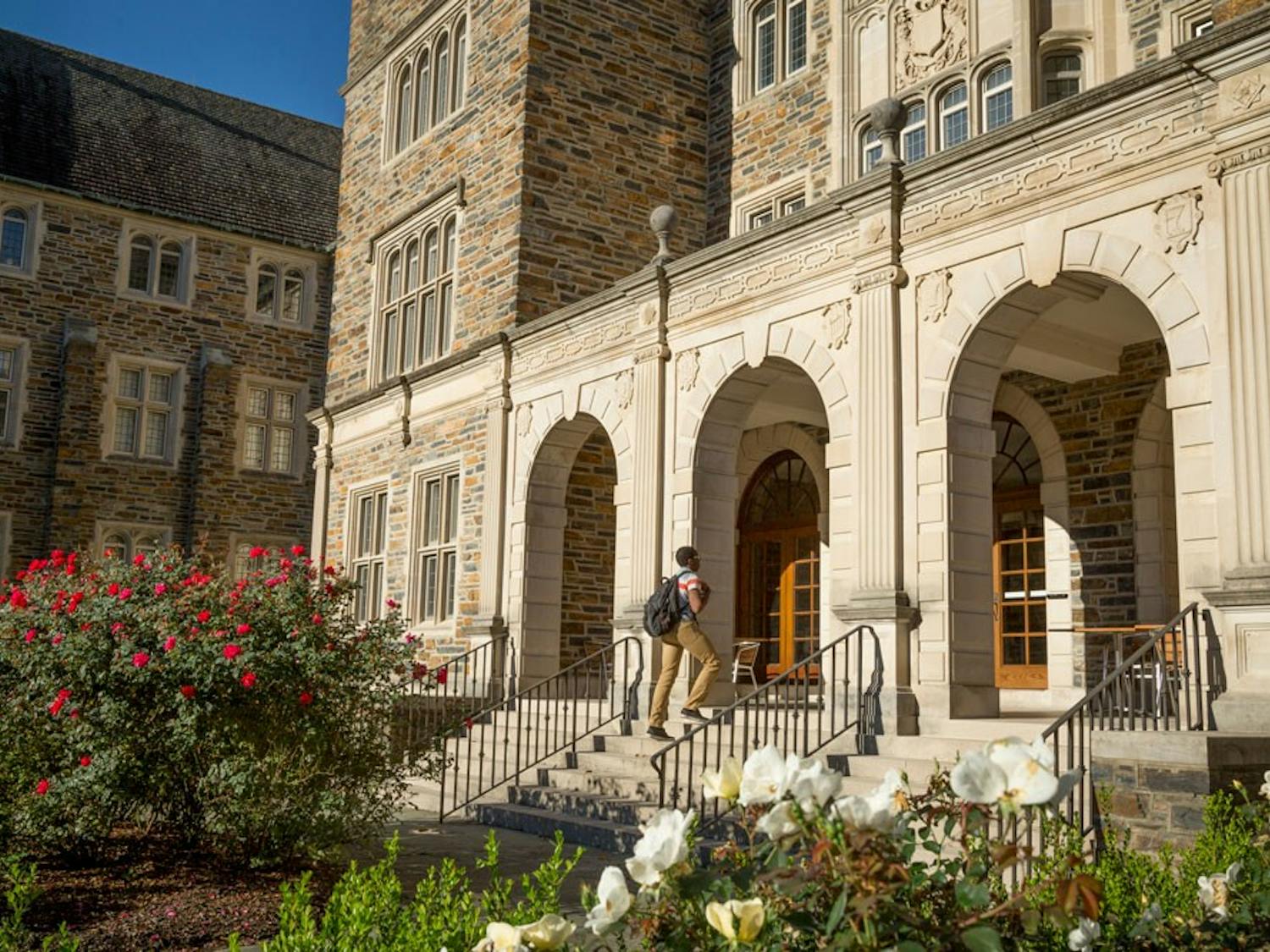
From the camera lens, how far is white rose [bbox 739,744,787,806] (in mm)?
2451

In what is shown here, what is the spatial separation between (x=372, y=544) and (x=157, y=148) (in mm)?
13518

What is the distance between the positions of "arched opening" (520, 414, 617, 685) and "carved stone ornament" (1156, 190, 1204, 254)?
294 inches

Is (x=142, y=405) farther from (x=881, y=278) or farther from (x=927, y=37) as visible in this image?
(x=881, y=278)

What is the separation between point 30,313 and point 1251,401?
23722mm

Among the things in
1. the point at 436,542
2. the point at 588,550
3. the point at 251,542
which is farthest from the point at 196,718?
the point at 251,542

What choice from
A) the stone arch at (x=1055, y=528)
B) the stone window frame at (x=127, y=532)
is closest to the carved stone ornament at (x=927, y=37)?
the stone arch at (x=1055, y=528)

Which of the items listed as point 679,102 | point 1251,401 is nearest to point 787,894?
point 1251,401

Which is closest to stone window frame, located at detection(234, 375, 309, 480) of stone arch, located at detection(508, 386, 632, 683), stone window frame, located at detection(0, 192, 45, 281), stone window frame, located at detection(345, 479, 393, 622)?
stone window frame, located at detection(0, 192, 45, 281)

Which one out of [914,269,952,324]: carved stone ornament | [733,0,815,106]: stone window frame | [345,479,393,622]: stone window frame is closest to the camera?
[914,269,952,324]: carved stone ornament

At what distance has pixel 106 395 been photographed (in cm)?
2555

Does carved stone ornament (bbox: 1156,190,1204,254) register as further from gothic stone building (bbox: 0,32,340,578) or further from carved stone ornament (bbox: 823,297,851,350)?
gothic stone building (bbox: 0,32,340,578)

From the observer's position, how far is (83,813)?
6980mm

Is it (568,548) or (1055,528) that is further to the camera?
(568,548)

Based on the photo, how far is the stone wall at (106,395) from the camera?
2467 centimetres
